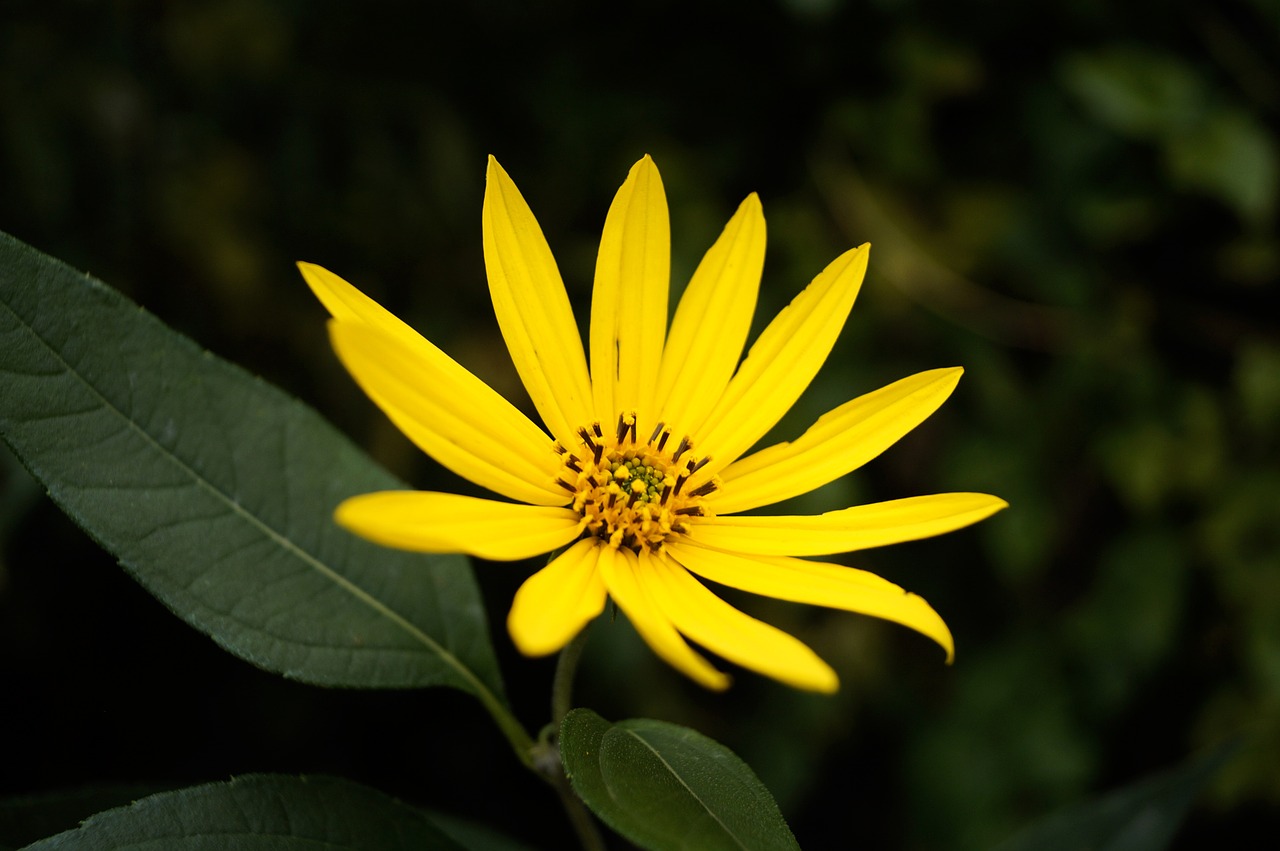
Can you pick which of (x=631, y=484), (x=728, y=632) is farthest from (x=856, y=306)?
(x=728, y=632)

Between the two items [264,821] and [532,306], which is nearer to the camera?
[264,821]

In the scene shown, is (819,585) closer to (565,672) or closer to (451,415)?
(565,672)

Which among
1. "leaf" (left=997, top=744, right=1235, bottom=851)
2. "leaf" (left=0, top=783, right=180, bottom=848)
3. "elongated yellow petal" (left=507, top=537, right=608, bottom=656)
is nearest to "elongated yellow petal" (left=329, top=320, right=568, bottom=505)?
"elongated yellow petal" (left=507, top=537, right=608, bottom=656)

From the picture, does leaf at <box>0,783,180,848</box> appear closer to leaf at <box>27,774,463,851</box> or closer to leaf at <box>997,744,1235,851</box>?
leaf at <box>27,774,463,851</box>

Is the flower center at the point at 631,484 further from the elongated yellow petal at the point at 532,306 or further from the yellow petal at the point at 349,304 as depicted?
the yellow petal at the point at 349,304

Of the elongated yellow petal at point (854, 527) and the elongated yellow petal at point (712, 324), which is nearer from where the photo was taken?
the elongated yellow petal at point (854, 527)

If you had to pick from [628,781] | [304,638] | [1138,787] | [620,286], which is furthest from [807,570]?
[1138,787]

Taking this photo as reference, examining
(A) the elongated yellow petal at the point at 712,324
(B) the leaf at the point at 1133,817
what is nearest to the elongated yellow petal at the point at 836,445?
(A) the elongated yellow petal at the point at 712,324
